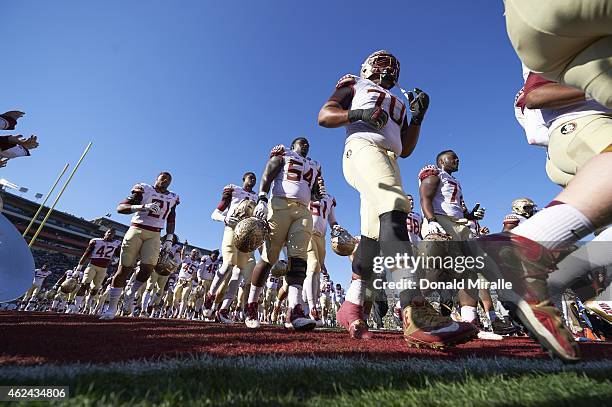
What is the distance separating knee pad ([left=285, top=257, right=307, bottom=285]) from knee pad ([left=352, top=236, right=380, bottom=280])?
55.7 inches

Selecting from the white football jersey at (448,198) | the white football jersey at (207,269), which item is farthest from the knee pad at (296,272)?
the white football jersey at (207,269)

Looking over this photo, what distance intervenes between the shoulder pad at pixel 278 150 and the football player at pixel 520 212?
482 centimetres

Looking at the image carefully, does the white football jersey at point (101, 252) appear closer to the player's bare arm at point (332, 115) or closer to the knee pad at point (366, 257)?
the knee pad at point (366, 257)

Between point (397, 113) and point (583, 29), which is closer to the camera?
point (583, 29)

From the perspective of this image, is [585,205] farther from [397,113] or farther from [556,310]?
[397,113]

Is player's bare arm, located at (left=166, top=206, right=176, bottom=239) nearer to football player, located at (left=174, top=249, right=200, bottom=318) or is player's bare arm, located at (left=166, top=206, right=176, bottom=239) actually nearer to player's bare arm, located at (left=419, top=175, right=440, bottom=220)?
player's bare arm, located at (left=419, top=175, right=440, bottom=220)

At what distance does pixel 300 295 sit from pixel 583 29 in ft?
12.4

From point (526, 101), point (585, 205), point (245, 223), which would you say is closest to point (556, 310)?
point (585, 205)

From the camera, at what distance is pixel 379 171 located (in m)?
2.53

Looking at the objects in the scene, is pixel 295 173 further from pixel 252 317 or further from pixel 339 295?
pixel 339 295

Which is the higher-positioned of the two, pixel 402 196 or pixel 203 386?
pixel 402 196

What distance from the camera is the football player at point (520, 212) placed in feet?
20.4

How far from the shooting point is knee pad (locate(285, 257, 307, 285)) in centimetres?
436

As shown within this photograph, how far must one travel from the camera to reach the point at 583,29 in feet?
3.67
